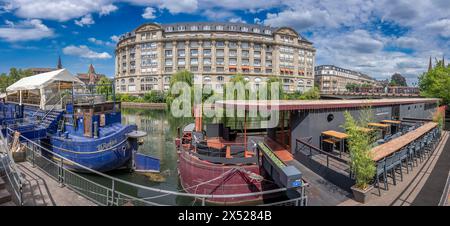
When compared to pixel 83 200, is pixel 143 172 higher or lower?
lower

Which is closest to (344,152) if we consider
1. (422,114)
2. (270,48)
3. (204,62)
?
(422,114)

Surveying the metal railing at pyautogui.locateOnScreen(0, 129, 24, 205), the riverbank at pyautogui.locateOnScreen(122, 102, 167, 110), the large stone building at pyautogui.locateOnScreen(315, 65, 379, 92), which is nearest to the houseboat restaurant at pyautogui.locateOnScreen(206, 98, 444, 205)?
the metal railing at pyautogui.locateOnScreen(0, 129, 24, 205)

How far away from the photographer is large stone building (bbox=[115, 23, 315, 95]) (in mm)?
83812

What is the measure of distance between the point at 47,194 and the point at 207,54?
267 ft

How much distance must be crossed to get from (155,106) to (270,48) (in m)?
47.2

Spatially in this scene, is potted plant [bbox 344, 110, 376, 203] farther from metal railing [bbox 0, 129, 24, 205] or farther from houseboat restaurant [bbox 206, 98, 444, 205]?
metal railing [bbox 0, 129, 24, 205]

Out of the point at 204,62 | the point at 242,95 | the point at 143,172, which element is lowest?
the point at 143,172

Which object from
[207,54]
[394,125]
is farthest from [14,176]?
[207,54]

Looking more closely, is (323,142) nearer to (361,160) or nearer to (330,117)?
(330,117)

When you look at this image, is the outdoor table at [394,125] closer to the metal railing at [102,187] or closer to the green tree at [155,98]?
the metal railing at [102,187]

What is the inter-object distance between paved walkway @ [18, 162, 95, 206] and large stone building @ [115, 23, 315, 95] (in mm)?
75302

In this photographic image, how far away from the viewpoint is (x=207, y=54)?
84.6 meters
